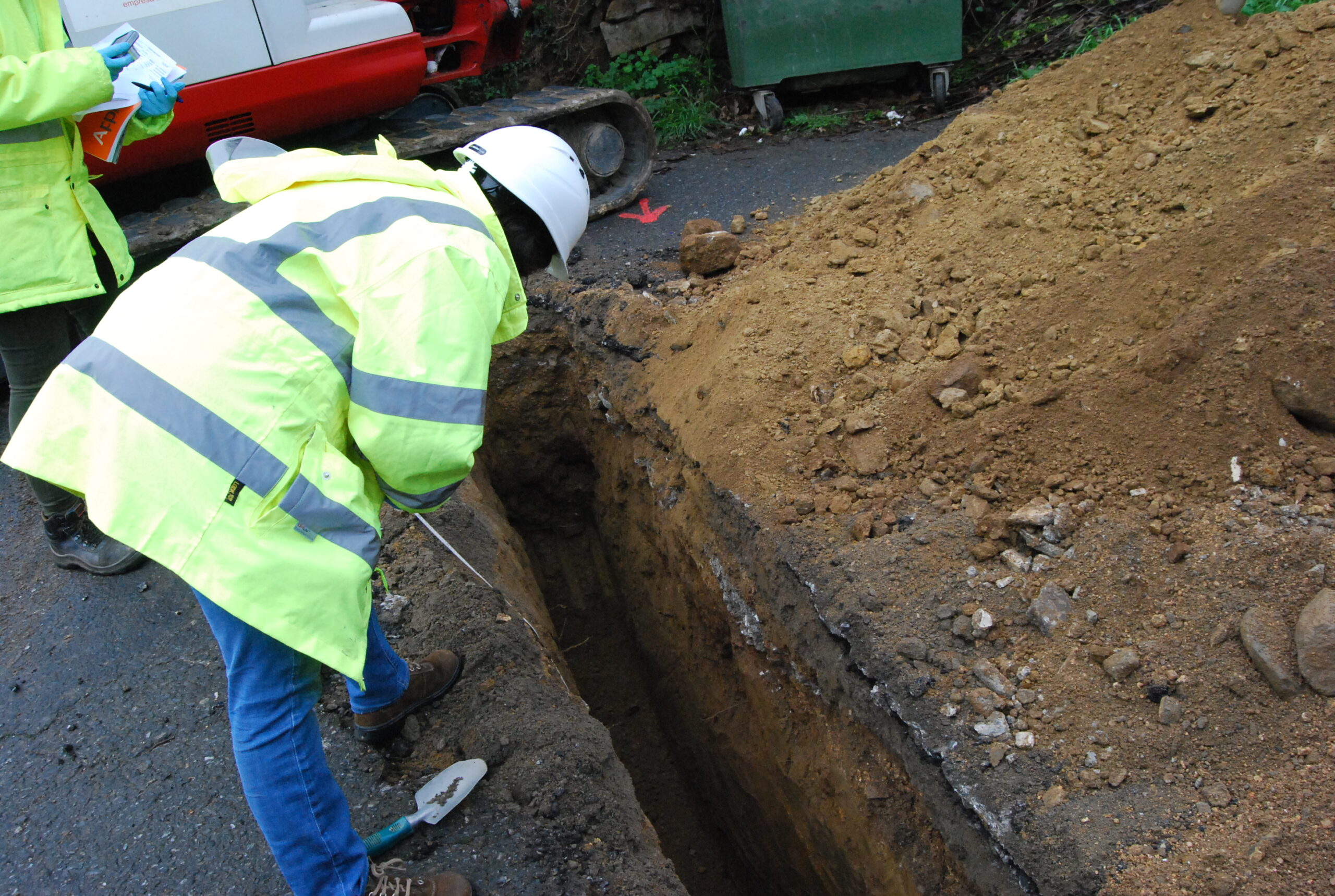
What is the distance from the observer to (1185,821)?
2.07 metres

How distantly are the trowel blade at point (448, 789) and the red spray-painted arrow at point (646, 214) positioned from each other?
395 cm

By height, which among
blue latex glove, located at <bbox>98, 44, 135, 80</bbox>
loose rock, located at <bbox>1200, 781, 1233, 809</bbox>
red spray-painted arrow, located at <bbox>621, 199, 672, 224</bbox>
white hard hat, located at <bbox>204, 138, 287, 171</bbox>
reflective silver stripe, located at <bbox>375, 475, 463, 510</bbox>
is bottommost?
loose rock, located at <bbox>1200, 781, 1233, 809</bbox>

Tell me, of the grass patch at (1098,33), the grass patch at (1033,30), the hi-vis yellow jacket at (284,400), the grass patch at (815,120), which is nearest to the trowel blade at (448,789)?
the hi-vis yellow jacket at (284,400)

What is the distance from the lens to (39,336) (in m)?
3.22

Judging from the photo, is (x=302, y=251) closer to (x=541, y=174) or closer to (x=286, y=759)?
(x=541, y=174)

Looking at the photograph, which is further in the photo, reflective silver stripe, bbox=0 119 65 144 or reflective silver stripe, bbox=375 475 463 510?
reflective silver stripe, bbox=0 119 65 144

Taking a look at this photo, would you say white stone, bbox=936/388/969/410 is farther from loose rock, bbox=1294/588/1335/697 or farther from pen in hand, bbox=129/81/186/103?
pen in hand, bbox=129/81/186/103

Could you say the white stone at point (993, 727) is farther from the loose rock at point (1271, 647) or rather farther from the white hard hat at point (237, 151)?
the white hard hat at point (237, 151)

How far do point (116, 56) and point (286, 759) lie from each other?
2433mm

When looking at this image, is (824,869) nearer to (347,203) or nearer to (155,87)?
(347,203)

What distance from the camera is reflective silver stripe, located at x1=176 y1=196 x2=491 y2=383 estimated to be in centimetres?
184

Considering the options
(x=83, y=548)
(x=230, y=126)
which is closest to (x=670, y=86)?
(x=230, y=126)

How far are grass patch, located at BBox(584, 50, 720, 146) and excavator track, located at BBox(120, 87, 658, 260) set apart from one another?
3.48 feet

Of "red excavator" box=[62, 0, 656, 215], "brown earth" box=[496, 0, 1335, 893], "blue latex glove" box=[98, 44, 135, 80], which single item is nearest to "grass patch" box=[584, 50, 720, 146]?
"red excavator" box=[62, 0, 656, 215]
